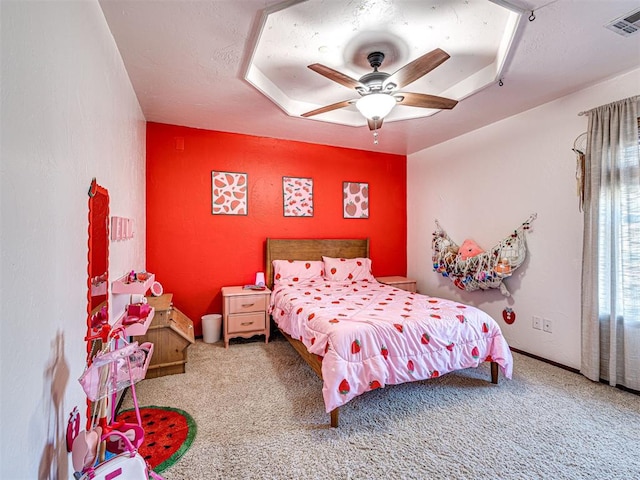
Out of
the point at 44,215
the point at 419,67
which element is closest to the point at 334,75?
the point at 419,67

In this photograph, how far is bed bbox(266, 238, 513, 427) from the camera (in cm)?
198

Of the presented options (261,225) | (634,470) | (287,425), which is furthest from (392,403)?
(261,225)

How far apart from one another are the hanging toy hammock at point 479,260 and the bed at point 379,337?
0.88 m

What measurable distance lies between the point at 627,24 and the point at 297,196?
3.20m

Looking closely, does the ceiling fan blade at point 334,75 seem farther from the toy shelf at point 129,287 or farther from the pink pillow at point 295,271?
the pink pillow at point 295,271

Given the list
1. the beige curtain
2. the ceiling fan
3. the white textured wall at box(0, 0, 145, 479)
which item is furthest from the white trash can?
the beige curtain

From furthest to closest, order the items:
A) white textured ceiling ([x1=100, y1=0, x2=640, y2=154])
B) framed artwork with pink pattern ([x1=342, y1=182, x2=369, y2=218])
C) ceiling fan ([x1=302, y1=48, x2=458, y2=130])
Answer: framed artwork with pink pattern ([x1=342, y1=182, x2=369, y2=218])
ceiling fan ([x1=302, y1=48, x2=458, y2=130])
white textured ceiling ([x1=100, y1=0, x2=640, y2=154])

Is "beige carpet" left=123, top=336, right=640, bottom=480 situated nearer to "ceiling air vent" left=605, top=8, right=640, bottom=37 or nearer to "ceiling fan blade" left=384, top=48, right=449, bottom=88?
"ceiling fan blade" left=384, top=48, right=449, bottom=88

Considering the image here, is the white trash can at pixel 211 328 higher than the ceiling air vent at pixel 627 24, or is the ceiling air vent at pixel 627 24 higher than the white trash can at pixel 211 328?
the ceiling air vent at pixel 627 24

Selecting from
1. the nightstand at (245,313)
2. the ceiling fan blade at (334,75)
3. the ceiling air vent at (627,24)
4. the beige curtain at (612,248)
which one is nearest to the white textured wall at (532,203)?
the beige curtain at (612,248)

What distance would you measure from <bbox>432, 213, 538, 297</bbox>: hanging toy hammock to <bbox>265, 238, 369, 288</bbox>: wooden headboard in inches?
40.2

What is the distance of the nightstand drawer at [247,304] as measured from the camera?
3.34 meters

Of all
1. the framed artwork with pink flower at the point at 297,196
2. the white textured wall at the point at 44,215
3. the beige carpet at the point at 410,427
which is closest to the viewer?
the white textured wall at the point at 44,215

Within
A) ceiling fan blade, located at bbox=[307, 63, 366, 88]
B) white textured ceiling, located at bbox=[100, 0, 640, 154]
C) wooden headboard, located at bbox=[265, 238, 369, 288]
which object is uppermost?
white textured ceiling, located at bbox=[100, 0, 640, 154]
